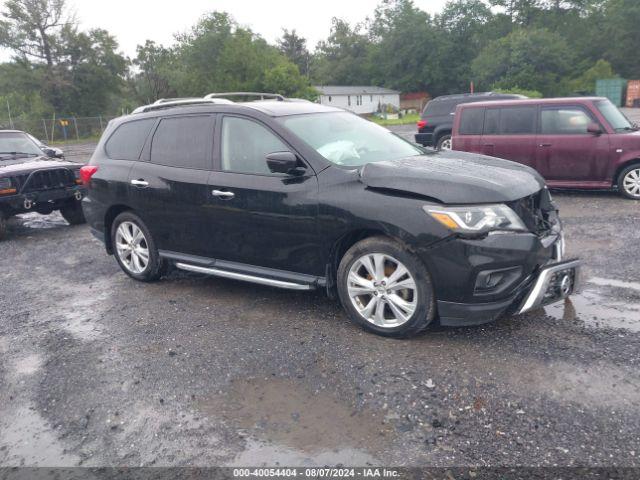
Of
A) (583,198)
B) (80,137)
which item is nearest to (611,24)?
(80,137)

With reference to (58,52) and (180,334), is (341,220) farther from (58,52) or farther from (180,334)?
(58,52)

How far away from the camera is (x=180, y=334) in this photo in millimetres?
4637

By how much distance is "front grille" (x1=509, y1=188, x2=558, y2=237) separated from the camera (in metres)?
4.02

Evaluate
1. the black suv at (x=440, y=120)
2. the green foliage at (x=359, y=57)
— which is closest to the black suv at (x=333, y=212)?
the black suv at (x=440, y=120)

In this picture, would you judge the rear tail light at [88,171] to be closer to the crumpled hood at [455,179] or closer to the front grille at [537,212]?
the crumpled hood at [455,179]

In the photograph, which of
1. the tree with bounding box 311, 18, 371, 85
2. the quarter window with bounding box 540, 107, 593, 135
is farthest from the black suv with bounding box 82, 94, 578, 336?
the tree with bounding box 311, 18, 371, 85

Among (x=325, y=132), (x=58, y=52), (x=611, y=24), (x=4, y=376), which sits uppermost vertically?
(x=611, y=24)

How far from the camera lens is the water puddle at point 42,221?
1004 centimetres

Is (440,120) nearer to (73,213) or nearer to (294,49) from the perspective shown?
(73,213)

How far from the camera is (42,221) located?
1052cm

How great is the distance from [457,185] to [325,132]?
1.48 meters

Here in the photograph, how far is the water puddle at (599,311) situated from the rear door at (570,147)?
4.75 m

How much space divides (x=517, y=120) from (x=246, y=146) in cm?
645

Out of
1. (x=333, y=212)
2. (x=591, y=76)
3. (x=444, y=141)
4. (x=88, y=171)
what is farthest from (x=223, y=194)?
(x=591, y=76)
